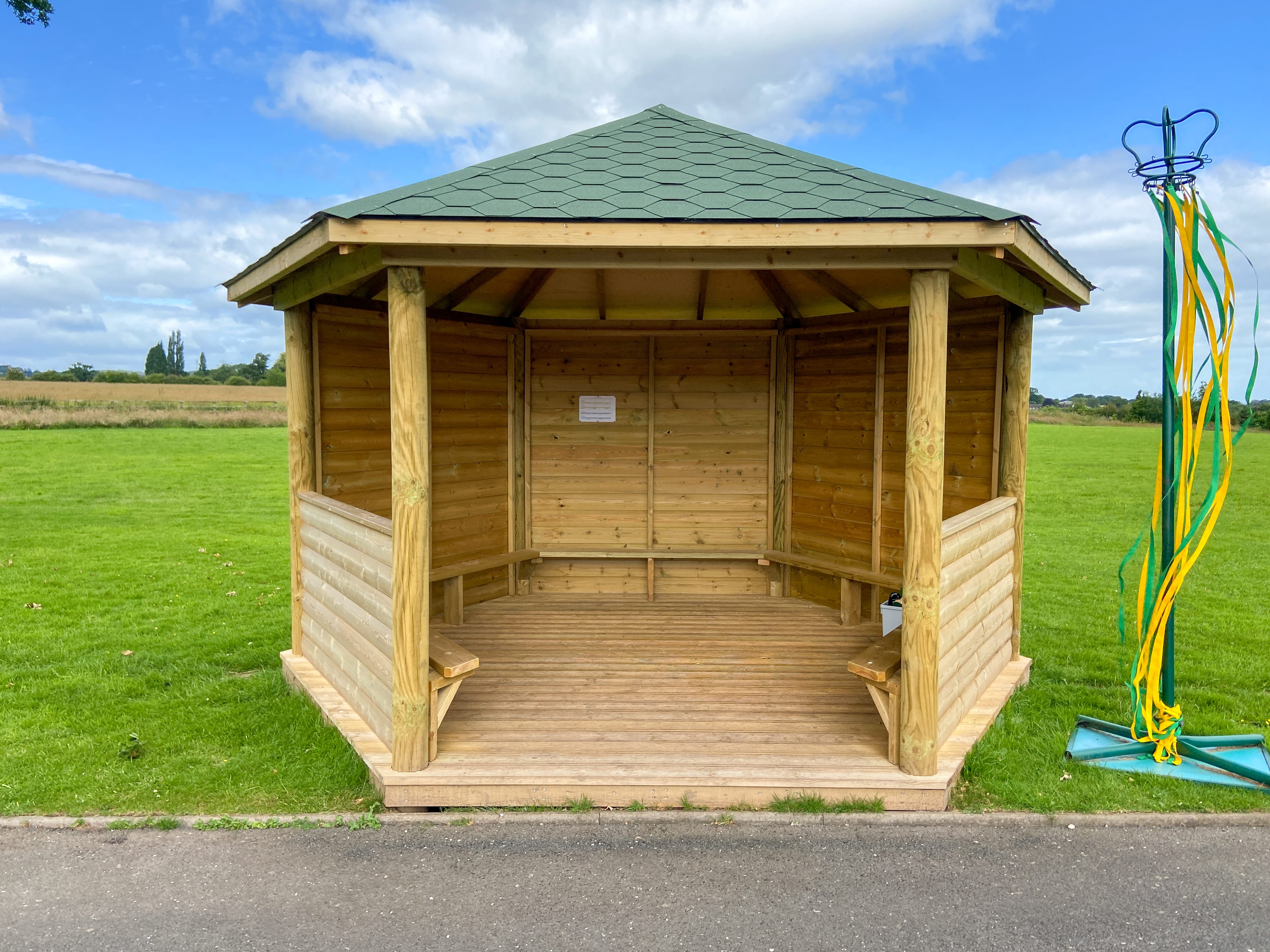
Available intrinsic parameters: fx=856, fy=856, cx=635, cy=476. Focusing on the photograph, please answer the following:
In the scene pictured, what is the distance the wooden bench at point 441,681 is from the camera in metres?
4.20

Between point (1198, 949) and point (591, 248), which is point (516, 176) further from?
point (1198, 949)

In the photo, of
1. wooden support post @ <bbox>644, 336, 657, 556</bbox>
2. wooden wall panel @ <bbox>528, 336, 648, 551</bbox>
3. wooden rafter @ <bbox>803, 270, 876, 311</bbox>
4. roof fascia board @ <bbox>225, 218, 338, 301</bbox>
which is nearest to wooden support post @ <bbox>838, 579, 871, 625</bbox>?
wooden support post @ <bbox>644, 336, 657, 556</bbox>

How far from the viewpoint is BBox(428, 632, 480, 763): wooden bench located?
4.20 meters

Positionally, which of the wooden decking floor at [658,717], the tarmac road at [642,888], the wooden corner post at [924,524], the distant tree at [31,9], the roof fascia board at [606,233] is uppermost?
the distant tree at [31,9]

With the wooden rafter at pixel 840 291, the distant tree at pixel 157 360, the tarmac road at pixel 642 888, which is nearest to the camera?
the tarmac road at pixel 642 888

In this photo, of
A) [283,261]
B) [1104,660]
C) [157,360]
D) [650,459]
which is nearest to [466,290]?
[283,261]

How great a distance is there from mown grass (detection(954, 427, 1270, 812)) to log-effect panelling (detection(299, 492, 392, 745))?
295 centimetres

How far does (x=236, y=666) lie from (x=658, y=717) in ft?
11.6

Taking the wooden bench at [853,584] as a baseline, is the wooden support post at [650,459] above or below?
above

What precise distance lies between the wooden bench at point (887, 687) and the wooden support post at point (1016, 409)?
204 centimetres

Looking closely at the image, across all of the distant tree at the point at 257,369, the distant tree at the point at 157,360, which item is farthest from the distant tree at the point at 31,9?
the distant tree at the point at 157,360

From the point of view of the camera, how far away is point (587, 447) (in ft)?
25.6

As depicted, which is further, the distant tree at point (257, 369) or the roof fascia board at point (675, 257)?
the distant tree at point (257, 369)

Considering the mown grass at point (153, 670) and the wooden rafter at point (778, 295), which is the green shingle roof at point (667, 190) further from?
the mown grass at point (153, 670)
